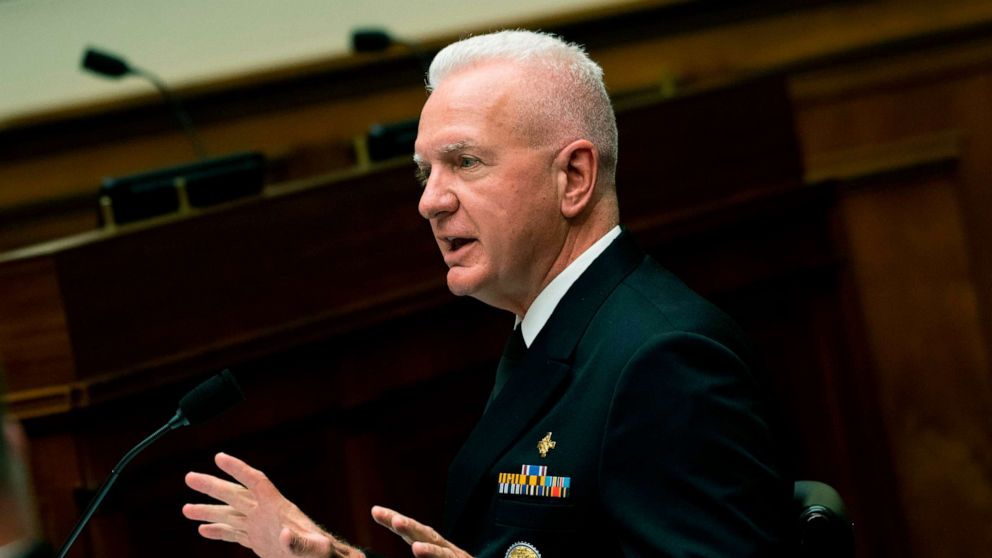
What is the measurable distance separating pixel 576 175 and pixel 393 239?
1.22 metres

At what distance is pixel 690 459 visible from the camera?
5.33 ft

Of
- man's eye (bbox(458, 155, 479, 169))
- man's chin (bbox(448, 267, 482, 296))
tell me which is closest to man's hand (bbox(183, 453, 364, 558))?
man's chin (bbox(448, 267, 482, 296))

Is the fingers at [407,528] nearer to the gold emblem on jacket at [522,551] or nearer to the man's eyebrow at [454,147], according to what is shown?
the gold emblem on jacket at [522,551]

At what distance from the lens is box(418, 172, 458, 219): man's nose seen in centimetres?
192

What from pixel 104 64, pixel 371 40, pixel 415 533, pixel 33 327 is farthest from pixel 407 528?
pixel 371 40

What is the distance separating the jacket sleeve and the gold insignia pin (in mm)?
124

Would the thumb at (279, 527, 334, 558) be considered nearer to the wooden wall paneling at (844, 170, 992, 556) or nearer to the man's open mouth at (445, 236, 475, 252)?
the man's open mouth at (445, 236, 475, 252)

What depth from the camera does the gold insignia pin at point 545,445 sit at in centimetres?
180

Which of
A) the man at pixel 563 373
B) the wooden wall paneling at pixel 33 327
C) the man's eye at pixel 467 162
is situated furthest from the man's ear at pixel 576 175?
the wooden wall paneling at pixel 33 327

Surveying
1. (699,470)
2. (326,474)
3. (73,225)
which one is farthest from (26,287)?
(73,225)

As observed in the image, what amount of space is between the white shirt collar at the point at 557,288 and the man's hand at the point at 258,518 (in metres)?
0.44

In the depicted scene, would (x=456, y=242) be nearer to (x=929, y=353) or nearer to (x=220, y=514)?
(x=220, y=514)

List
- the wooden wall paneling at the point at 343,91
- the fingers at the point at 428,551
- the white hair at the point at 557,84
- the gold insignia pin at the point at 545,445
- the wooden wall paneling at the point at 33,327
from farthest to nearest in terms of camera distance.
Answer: the wooden wall paneling at the point at 343,91, the wooden wall paneling at the point at 33,327, the white hair at the point at 557,84, the gold insignia pin at the point at 545,445, the fingers at the point at 428,551

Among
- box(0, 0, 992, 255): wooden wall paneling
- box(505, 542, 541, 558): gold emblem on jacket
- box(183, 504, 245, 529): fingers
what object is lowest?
box(505, 542, 541, 558): gold emblem on jacket
